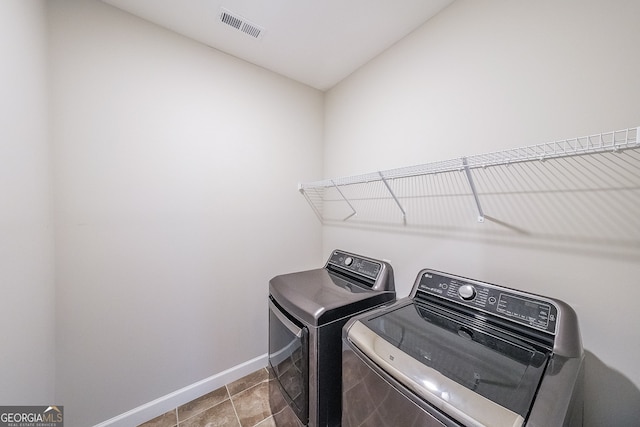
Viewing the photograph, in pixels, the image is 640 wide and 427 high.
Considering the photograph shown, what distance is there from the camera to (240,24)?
147 centimetres

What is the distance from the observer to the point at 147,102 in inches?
57.3

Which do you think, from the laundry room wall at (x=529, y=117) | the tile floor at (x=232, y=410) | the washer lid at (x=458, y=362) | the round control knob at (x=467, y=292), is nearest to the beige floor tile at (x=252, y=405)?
the tile floor at (x=232, y=410)

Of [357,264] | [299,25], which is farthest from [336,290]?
[299,25]

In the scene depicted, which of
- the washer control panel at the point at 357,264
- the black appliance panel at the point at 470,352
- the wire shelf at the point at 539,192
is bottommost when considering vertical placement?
the black appliance panel at the point at 470,352

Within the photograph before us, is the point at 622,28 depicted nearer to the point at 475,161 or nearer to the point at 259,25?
the point at 475,161

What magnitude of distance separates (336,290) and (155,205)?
133 centimetres

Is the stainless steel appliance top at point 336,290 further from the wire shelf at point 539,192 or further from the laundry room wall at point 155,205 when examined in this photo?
the laundry room wall at point 155,205

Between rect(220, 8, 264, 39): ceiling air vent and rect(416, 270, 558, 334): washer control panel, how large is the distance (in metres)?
1.92

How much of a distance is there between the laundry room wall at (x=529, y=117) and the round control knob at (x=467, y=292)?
178 millimetres

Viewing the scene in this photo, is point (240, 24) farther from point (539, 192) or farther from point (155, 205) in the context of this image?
point (539, 192)

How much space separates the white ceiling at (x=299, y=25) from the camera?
1.33 m

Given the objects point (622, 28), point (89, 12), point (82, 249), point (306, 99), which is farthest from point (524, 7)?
point (82, 249)

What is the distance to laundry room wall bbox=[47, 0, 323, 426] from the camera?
50.1 inches

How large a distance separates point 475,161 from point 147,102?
2.03 metres
